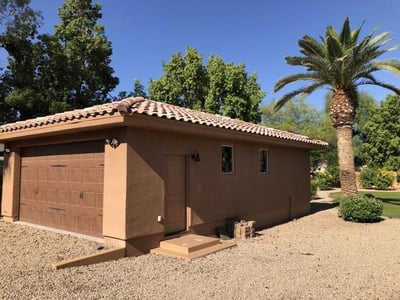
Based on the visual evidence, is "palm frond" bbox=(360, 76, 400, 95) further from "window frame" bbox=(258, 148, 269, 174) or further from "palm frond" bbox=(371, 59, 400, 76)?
"window frame" bbox=(258, 148, 269, 174)

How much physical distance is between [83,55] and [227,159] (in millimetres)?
17269

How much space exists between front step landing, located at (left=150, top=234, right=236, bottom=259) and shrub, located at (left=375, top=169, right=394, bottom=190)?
89.3 ft

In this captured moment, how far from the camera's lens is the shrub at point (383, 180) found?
31422 millimetres

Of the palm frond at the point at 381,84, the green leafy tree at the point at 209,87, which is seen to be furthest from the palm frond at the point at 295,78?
the green leafy tree at the point at 209,87

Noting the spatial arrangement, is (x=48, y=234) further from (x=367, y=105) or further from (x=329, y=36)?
(x=367, y=105)

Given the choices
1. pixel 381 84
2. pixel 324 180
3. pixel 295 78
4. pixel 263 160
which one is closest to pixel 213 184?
pixel 263 160

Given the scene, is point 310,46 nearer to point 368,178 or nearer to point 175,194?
point 175,194

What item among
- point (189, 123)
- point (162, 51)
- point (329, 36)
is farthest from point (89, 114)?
point (162, 51)

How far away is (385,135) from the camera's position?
37.5 meters

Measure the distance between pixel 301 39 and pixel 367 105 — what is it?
119 feet

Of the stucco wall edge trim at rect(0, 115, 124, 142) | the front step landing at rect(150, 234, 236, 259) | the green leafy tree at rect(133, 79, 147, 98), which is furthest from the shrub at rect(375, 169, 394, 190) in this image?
the stucco wall edge trim at rect(0, 115, 124, 142)

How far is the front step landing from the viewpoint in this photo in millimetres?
7832

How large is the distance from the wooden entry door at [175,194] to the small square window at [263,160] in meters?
4.25

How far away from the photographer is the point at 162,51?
110ft
